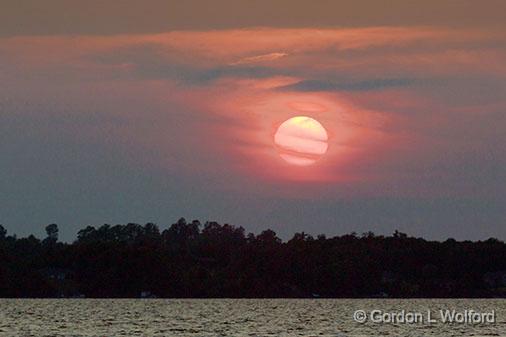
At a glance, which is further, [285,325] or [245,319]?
[245,319]

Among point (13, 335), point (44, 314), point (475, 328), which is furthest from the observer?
point (44, 314)

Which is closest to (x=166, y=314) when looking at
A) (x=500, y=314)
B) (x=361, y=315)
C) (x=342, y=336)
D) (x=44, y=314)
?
(x=44, y=314)

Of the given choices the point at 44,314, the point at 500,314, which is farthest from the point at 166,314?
the point at 500,314

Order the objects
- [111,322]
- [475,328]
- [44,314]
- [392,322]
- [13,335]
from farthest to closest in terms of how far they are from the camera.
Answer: [44,314] < [392,322] < [111,322] < [475,328] < [13,335]

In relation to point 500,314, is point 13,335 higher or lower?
lower

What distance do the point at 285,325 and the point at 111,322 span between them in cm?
2284

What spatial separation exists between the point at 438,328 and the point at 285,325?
19046mm

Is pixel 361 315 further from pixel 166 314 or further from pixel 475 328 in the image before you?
pixel 475 328

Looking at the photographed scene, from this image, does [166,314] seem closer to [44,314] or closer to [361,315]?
[44,314]

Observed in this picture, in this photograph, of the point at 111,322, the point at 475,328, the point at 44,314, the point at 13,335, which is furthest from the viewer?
the point at 44,314

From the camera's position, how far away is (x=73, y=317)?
168 metres

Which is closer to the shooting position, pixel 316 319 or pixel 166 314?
pixel 316 319

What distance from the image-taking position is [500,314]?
185875mm

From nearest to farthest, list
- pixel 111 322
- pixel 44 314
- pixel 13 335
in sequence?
1. pixel 13 335
2. pixel 111 322
3. pixel 44 314
